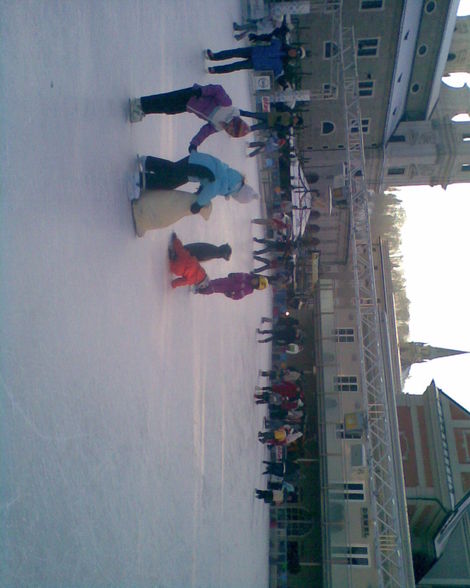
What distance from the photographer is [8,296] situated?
8.12 ft

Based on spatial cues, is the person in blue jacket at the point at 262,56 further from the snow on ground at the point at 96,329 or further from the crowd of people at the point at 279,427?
the crowd of people at the point at 279,427

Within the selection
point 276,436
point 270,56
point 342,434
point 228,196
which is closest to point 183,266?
point 228,196

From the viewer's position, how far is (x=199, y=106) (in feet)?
16.5

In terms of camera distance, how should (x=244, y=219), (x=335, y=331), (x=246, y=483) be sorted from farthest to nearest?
(x=335, y=331)
(x=244, y=219)
(x=246, y=483)

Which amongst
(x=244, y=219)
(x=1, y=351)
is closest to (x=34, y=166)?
(x=1, y=351)

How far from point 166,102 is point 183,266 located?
151 cm

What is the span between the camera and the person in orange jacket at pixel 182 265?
529 centimetres

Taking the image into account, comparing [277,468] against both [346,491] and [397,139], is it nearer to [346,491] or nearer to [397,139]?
[346,491]

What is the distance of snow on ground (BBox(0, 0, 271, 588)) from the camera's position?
101 inches

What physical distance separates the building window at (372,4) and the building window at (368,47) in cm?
93

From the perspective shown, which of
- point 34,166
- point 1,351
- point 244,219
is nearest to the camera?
point 1,351

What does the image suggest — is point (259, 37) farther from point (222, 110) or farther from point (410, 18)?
point (410, 18)

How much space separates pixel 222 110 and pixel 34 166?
105 inches

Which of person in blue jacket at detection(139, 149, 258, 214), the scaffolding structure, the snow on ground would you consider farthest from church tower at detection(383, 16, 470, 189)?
person in blue jacket at detection(139, 149, 258, 214)
